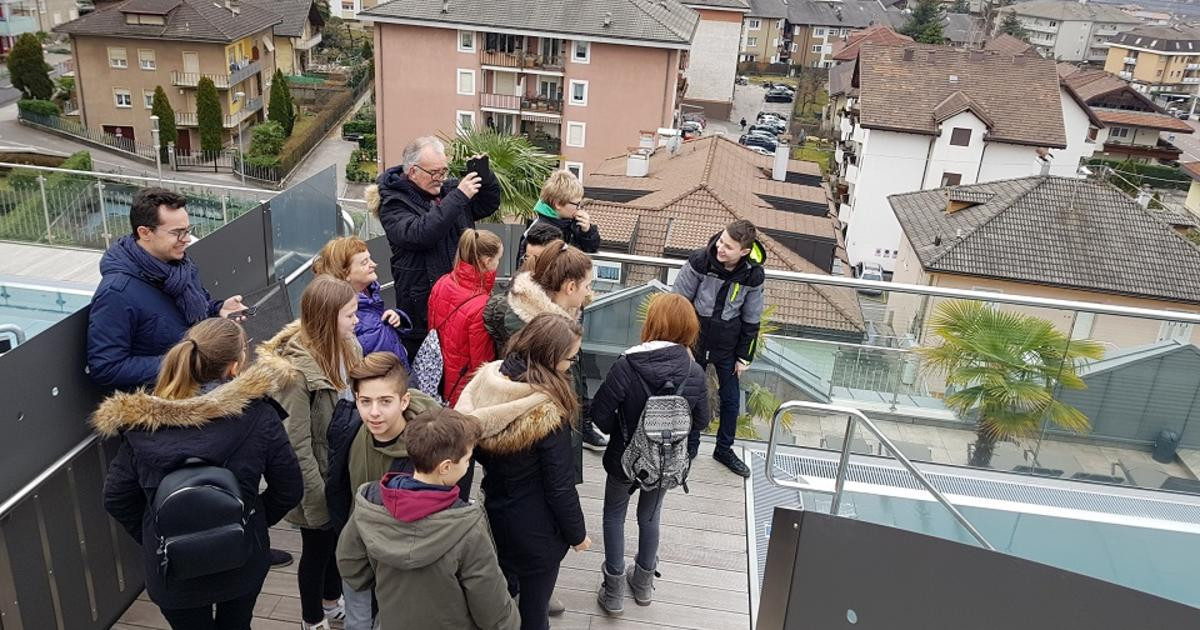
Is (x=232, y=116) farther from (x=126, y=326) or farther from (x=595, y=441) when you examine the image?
(x=126, y=326)

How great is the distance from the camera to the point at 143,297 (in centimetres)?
392

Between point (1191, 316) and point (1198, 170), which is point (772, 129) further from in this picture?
point (1191, 316)

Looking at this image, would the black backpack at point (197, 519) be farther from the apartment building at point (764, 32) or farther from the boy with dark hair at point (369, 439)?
the apartment building at point (764, 32)

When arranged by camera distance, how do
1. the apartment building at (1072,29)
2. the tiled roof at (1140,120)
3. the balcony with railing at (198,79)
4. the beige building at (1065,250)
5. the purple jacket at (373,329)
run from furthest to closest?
the apartment building at (1072,29) < the tiled roof at (1140,120) < the balcony with railing at (198,79) < the beige building at (1065,250) < the purple jacket at (373,329)

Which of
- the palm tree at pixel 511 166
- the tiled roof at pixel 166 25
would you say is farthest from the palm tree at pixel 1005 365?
the tiled roof at pixel 166 25

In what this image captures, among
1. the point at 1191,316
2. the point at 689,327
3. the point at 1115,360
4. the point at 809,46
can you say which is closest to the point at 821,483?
the point at 689,327

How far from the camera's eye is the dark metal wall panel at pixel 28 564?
11.4ft

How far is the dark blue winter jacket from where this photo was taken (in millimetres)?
3781

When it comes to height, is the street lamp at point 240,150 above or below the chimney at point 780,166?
below

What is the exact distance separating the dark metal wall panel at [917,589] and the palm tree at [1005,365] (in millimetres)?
3956

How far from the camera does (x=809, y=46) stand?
100500 mm

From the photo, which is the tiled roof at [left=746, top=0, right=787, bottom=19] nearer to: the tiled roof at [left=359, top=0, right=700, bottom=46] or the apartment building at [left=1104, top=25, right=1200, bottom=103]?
the apartment building at [left=1104, top=25, right=1200, bottom=103]

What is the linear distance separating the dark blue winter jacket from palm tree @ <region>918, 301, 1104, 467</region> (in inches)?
192

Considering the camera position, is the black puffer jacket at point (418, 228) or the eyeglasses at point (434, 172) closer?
the black puffer jacket at point (418, 228)
